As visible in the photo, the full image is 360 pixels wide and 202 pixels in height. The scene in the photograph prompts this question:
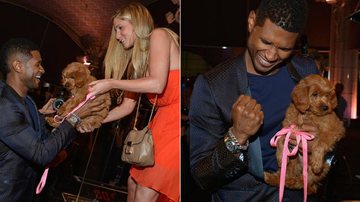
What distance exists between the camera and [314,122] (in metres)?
1.66

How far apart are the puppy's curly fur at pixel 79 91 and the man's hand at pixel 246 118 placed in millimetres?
714

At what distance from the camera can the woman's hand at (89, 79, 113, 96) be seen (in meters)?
2.05

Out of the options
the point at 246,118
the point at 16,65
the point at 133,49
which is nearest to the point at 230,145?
the point at 246,118

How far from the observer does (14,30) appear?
7.51 ft

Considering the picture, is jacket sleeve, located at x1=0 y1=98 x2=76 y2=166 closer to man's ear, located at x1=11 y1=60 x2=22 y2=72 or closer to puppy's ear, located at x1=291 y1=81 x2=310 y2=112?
man's ear, located at x1=11 y1=60 x2=22 y2=72

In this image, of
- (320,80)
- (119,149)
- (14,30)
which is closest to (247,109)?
(320,80)

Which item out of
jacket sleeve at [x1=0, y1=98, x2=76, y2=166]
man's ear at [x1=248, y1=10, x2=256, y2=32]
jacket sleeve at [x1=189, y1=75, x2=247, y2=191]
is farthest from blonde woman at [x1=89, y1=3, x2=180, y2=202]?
man's ear at [x1=248, y1=10, x2=256, y2=32]

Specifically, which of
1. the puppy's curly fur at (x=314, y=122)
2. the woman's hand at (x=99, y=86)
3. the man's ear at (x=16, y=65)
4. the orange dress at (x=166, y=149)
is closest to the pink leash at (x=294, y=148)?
the puppy's curly fur at (x=314, y=122)

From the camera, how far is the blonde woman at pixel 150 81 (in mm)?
1972

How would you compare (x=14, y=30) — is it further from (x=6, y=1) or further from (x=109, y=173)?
(x=109, y=173)

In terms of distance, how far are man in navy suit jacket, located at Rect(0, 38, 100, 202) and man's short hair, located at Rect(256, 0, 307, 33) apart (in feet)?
2.94

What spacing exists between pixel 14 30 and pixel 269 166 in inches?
56.6

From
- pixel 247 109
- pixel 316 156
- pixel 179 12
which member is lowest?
pixel 316 156

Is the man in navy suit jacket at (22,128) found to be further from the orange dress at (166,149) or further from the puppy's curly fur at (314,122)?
the puppy's curly fur at (314,122)
